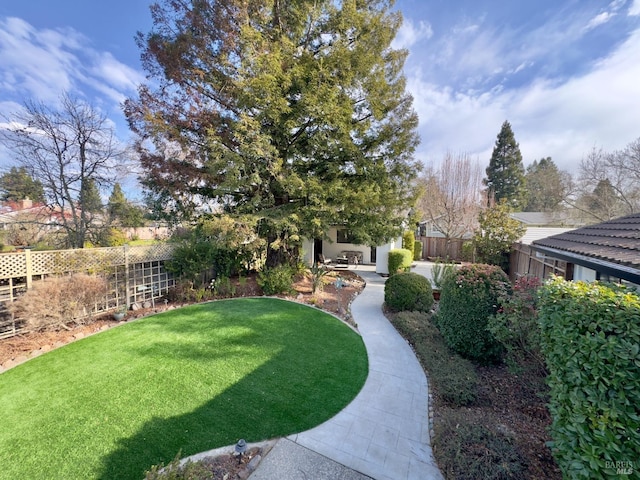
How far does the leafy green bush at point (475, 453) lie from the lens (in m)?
2.87

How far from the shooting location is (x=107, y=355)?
5.75 meters

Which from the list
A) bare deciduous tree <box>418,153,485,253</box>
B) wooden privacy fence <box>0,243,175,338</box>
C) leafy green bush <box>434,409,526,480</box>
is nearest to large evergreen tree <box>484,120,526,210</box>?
bare deciduous tree <box>418,153,485,253</box>

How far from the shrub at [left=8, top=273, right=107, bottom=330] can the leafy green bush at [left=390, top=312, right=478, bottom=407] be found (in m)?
9.03

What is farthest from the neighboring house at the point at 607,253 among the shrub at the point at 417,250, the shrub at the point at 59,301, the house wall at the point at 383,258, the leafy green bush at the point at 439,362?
the shrub at the point at 417,250

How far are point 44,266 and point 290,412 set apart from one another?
25.5 feet

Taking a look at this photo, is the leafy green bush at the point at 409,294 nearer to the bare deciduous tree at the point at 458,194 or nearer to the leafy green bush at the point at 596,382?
the leafy green bush at the point at 596,382

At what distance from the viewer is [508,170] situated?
40.1 m

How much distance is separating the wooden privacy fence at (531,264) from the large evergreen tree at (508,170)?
32230mm

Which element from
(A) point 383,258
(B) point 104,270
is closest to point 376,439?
(B) point 104,270


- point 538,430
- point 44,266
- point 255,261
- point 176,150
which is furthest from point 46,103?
point 538,430

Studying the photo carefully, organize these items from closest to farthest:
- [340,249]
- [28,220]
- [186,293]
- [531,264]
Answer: [186,293], [531,264], [28,220], [340,249]

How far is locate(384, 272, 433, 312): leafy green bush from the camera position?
8625 millimetres

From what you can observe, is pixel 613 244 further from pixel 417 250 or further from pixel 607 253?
pixel 417 250

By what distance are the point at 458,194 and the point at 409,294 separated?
17.5m
